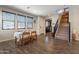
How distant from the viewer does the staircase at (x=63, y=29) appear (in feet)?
8.51

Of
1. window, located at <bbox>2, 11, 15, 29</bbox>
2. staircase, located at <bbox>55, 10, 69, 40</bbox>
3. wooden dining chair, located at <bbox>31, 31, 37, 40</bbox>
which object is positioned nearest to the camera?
window, located at <bbox>2, 11, 15, 29</bbox>

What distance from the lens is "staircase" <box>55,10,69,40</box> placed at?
259 centimetres

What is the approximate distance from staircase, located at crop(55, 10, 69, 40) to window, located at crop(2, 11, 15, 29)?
3.63 ft

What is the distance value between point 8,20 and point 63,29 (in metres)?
1.31

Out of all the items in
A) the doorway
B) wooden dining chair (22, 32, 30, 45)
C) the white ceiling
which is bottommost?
wooden dining chair (22, 32, 30, 45)

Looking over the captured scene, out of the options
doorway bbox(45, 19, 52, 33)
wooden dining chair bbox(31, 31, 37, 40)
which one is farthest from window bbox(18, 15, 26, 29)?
doorway bbox(45, 19, 52, 33)

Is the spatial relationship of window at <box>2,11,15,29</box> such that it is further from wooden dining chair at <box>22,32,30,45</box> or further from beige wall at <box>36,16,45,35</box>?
beige wall at <box>36,16,45,35</box>

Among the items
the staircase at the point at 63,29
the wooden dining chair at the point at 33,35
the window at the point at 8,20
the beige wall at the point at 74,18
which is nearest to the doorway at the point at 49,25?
the staircase at the point at 63,29

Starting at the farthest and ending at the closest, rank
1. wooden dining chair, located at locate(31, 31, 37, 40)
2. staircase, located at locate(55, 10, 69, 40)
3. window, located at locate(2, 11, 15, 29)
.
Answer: wooden dining chair, located at locate(31, 31, 37, 40), staircase, located at locate(55, 10, 69, 40), window, located at locate(2, 11, 15, 29)

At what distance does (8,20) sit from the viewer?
8.38 feet

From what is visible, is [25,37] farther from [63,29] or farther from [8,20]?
[63,29]

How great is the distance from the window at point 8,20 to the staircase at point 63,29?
1.11 meters
